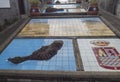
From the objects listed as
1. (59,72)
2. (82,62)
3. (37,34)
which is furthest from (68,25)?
(59,72)

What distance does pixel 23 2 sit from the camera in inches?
583

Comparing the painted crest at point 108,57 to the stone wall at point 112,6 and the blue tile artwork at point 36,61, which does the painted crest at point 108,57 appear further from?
the stone wall at point 112,6

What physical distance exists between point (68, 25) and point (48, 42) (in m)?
3.04

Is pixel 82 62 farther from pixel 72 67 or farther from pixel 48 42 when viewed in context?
pixel 48 42

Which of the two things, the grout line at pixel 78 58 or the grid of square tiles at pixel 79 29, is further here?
the grid of square tiles at pixel 79 29

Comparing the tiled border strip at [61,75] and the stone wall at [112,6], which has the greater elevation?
the stone wall at [112,6]

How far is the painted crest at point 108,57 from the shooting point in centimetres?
583

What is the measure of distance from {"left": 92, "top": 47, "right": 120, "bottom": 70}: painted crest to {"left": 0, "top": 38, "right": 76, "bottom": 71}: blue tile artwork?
87 cm

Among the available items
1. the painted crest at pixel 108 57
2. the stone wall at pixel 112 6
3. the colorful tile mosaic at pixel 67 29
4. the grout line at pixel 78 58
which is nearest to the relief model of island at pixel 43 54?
the grout line at pixel 78 58

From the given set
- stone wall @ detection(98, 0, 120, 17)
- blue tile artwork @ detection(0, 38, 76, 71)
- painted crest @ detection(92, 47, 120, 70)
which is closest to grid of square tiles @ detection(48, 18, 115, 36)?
blue tile artwork @ detection(0, 38, 76, 71)

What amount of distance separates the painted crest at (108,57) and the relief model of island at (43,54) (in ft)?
4.68

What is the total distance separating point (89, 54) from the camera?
21.7 feet

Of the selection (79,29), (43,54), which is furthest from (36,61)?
(79,29)

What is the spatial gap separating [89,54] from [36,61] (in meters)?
1.84
